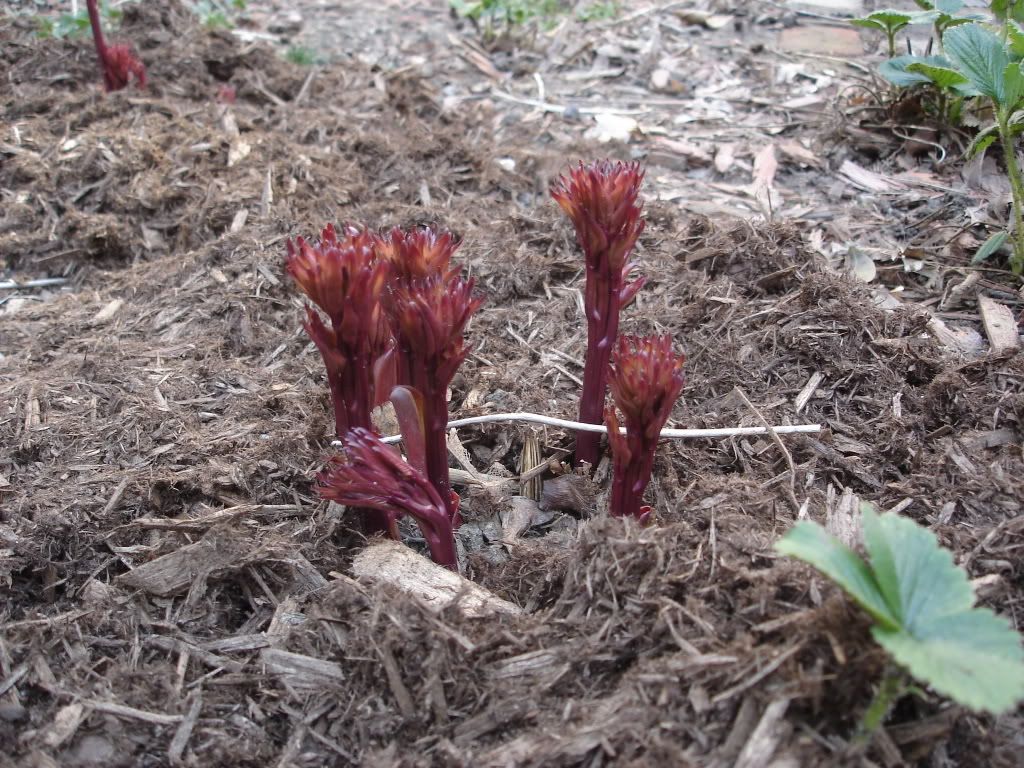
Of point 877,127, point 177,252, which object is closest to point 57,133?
point 177,252

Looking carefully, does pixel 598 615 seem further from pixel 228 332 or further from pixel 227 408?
pixel 228 332

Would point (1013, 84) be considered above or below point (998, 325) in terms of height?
above

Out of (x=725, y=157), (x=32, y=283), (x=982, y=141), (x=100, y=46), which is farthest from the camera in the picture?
(x=100, y=46)

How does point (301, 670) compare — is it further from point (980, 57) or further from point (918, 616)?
point (980, 57)

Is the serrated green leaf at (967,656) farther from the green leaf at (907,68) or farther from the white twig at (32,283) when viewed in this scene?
the white twig at (32,283)

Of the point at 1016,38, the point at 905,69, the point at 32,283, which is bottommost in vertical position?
the point at 32,283

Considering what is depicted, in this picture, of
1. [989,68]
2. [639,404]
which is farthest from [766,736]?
[989,68]

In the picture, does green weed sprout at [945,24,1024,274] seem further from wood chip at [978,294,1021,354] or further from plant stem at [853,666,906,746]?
plant stem at [853,666,906,746]

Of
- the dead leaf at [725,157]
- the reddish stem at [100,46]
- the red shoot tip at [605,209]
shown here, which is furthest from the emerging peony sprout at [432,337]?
the reddish stem at [100,46]

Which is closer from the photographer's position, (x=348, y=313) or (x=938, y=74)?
A: (x=348, y=313)
